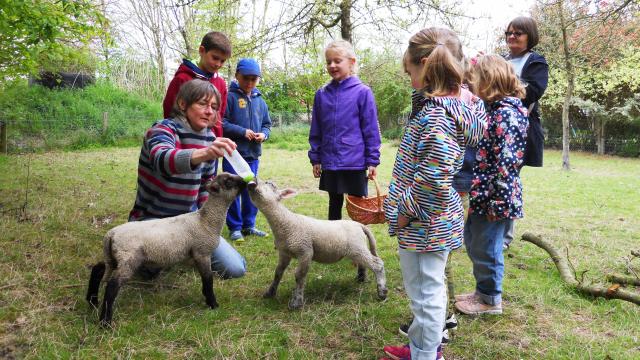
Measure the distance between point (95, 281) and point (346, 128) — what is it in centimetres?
231

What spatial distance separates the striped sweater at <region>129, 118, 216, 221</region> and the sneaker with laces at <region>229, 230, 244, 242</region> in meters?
1.30

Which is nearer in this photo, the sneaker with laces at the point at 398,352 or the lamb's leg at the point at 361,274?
the sneaker with laces at the point at 398,352

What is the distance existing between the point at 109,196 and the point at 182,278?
4.00 meters

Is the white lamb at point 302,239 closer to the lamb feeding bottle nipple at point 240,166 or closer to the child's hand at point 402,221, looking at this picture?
the lamb feeding bottle nipple at point 240,166

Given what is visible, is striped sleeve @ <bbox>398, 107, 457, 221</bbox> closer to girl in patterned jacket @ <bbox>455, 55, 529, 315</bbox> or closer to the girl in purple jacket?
girl in patterned jacket @ <bbox>455, 55, 529, 315</bbox>

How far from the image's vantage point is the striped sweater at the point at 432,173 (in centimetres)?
207

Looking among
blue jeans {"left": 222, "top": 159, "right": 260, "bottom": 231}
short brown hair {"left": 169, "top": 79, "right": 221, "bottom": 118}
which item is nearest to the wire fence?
blue jeans {"left": 222, "top": 159, "right": 260, "bottom": 231}

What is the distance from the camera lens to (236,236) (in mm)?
4750

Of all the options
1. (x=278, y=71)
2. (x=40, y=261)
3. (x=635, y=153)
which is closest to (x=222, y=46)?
(x=40, y=261)

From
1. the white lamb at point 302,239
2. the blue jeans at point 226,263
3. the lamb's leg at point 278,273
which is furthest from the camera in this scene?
the blue jeans at point 226,263

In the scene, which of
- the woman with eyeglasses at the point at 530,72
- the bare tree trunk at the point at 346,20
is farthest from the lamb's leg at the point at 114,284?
the bare tree trunk at the point at 346,20

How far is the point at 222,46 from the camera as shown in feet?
13.2

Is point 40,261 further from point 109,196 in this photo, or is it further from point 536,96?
point 536,96

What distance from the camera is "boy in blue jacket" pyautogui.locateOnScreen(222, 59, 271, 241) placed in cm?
472
